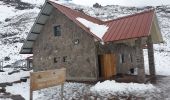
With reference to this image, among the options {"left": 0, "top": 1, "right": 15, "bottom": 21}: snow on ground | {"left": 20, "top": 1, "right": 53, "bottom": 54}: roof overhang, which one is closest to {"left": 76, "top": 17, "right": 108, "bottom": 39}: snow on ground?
{"left": 20, "top": 1, "right": 53, "bottom": 54}: roof overhang

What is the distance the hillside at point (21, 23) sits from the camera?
53562mm

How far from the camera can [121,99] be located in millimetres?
15633

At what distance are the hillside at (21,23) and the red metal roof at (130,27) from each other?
15938 mm

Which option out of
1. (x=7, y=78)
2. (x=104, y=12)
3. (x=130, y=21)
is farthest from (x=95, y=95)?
(x=104, y=12)

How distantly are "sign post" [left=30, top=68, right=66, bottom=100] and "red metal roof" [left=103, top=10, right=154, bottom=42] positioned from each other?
8.95m

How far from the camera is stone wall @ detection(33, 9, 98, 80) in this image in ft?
77.9

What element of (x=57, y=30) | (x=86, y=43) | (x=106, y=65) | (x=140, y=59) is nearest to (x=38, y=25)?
(x=57, y=30)

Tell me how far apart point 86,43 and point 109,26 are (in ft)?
11.1

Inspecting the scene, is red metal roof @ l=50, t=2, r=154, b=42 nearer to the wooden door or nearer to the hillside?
the wooden door

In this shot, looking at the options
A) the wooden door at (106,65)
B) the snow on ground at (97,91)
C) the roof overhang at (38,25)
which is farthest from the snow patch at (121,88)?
the roof overhang at (38,25)

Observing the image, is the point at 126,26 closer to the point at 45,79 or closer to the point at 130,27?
the point at 130,27

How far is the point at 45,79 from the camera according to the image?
40.9 feet

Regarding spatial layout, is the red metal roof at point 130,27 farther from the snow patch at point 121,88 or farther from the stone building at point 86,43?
the snow patch at point 121,88

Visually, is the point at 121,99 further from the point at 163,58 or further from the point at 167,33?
the point at 167,33
